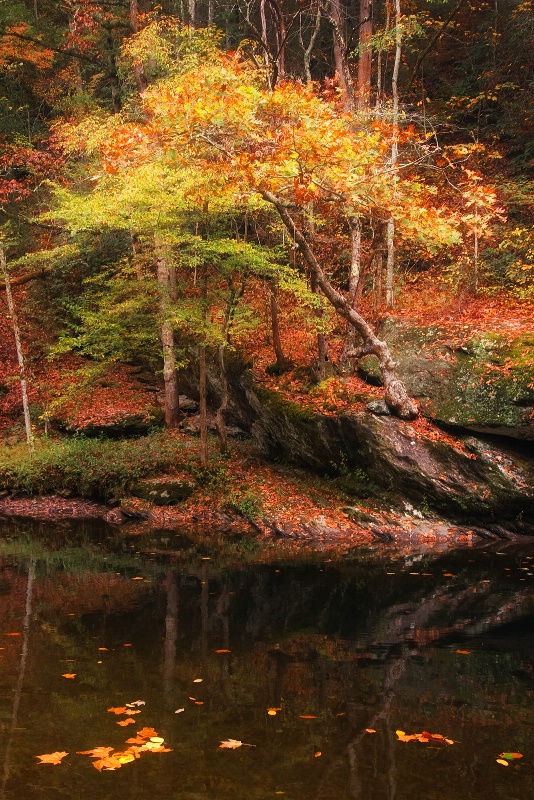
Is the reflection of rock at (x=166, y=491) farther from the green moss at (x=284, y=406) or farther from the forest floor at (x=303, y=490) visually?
the green moss at (x=284, y=406)

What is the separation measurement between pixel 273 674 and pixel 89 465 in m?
10.8

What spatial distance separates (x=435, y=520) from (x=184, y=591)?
5.46 metres

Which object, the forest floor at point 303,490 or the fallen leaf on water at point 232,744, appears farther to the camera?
the forest floor at point 303,490

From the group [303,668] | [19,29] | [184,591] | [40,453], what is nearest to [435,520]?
[184,591]

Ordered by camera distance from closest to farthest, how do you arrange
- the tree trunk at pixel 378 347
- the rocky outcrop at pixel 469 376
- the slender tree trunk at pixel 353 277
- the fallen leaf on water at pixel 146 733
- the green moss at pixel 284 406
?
the fallen leaf on water at pixel 146 733, the rocky outcrop at pixel 469 376, the tree trunk at pixel 378 347, the green moss at pixel 284 406, the slender tree trunk at pixel 353 277

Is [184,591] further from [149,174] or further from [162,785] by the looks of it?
[149,174]

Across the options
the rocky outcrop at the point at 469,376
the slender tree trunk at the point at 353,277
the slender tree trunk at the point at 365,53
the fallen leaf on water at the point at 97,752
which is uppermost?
the slender tree trunk at the point at 365,53

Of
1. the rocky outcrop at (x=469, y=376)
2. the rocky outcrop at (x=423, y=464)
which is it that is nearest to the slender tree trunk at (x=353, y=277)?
the rocky outcrop at (x=469, y=376)

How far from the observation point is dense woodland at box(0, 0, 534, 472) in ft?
33.1

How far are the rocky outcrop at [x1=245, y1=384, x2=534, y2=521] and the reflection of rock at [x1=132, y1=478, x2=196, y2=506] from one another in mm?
3081

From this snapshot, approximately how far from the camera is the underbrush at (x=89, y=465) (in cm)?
1511

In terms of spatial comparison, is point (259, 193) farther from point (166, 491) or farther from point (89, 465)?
point (89, 465)

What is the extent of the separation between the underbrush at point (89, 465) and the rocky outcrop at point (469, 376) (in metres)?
5.73

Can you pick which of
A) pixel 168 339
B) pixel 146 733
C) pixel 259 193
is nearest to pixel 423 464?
pixel 259 193
